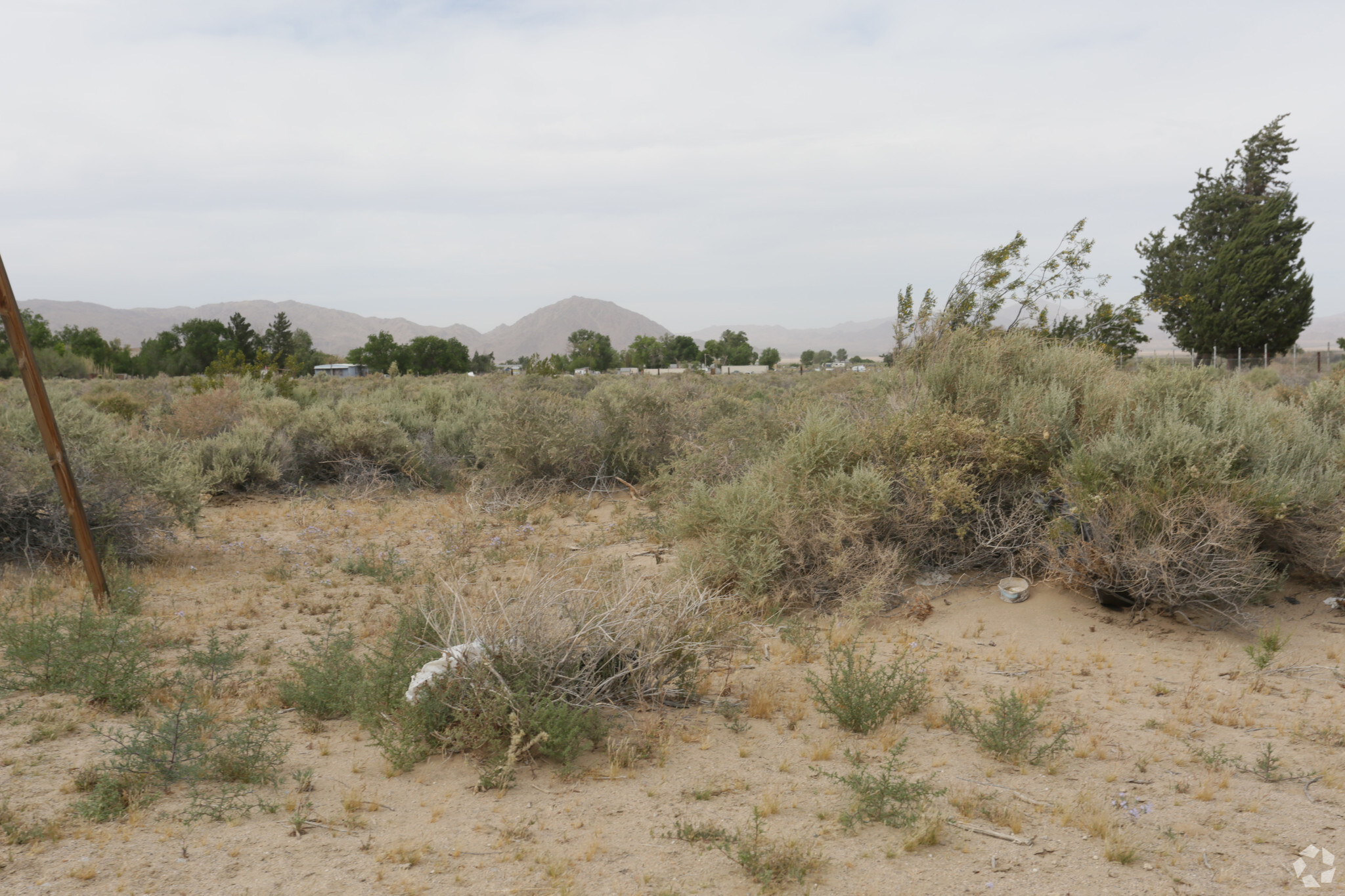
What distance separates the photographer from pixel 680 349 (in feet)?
283

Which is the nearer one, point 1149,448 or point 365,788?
point 365,788

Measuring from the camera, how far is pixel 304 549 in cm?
873

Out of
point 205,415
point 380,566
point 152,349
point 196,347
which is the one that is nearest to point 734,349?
point 196,347

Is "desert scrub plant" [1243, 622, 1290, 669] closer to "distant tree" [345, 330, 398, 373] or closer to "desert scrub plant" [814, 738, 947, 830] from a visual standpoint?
"desert scrub plant" [814, 738, 947, 830]

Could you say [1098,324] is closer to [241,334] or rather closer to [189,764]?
[189,764]

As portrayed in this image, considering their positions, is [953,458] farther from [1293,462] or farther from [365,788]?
[365,788]

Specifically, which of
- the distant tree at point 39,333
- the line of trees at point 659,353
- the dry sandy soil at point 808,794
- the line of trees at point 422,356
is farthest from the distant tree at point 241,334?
the dry sandy soil at point 808,794

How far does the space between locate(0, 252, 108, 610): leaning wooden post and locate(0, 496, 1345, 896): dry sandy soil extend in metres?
0.66

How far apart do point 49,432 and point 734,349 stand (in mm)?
88058

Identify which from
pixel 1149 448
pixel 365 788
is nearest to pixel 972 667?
pixel 1149 448

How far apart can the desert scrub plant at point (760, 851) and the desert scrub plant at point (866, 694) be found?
121 centimetres

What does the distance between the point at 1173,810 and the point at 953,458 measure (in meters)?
3.98

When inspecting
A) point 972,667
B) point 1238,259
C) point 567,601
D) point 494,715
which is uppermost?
point 1238,259

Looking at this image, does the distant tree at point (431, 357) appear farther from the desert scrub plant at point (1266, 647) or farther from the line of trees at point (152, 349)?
the desert scrub plant at point (1266, 647)
